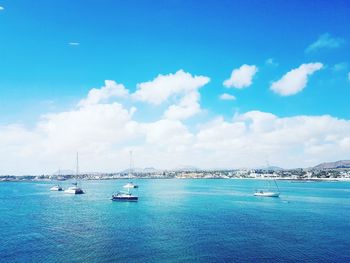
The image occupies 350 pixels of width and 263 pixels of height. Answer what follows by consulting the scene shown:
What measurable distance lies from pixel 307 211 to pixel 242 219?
30183mm

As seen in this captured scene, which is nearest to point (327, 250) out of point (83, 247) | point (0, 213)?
point (83, 247)

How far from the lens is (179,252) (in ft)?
178

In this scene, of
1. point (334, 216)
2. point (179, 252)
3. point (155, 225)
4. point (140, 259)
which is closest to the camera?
point (140, 259)

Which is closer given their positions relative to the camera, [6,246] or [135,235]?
[6,246]

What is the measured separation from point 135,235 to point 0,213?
5875cm

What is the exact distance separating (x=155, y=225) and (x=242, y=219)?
24428mm

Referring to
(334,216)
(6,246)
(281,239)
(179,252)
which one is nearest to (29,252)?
(6,246)

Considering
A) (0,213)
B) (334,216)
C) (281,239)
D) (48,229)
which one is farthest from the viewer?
(0,213)

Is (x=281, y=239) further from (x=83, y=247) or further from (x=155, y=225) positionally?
(x=83, y=247)

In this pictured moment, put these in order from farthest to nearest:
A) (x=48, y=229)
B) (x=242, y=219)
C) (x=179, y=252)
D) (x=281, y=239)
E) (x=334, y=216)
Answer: (x=334, y=216) < (x=242, y=219) < (x=48, y=229) < (x=281, y=239) < (x=179, y=252)

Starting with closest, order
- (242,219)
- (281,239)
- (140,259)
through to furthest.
Answer: (140,259), (281,239), (242,219)

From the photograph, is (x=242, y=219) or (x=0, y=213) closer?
(x=242, y=219)

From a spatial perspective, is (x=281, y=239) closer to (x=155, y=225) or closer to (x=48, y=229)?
(x=155, y=225)

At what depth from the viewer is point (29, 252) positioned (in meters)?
54.8
